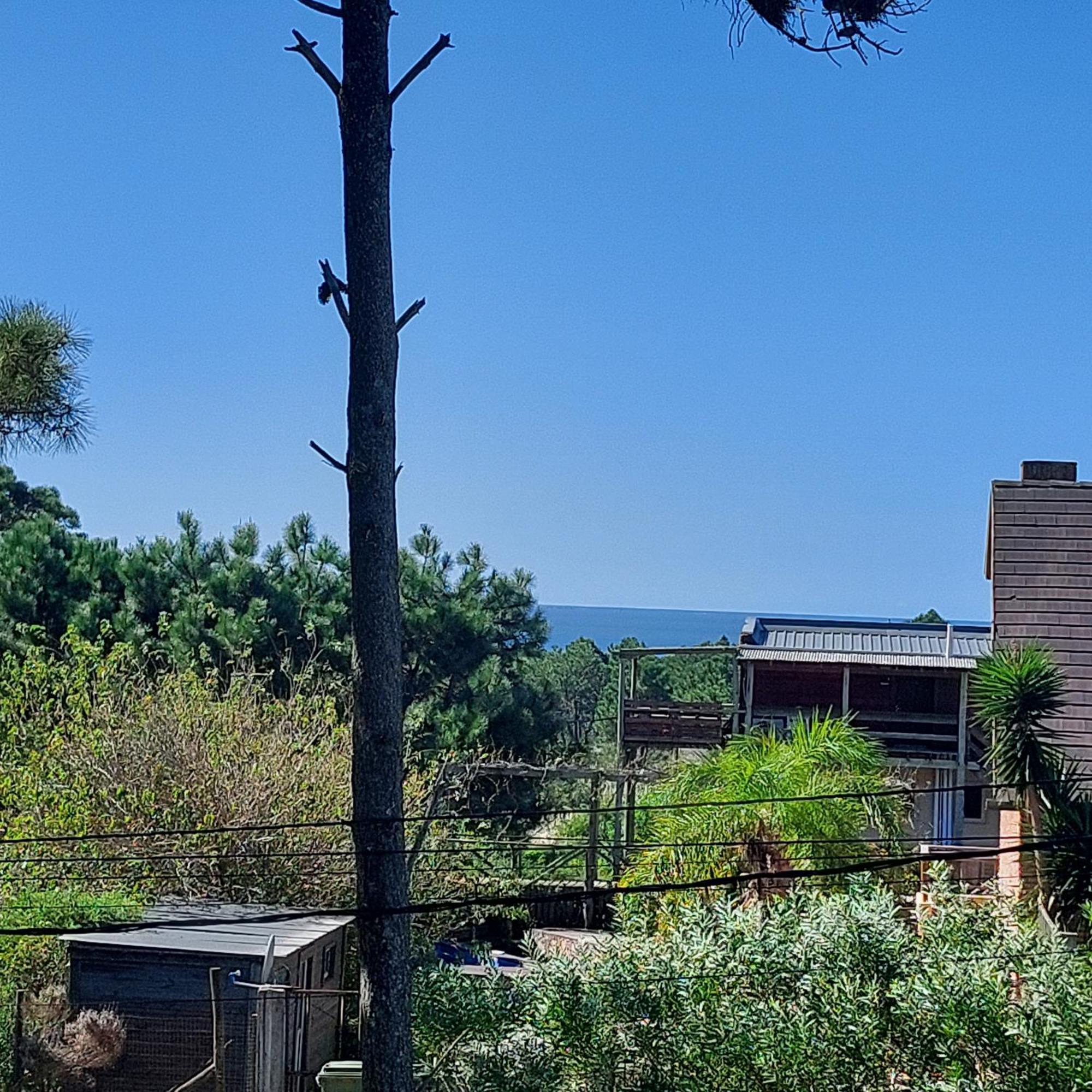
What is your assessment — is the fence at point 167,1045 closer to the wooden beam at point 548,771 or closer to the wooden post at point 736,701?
the wooden beam at point 548,771

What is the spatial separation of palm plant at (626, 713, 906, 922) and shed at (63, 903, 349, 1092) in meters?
2.67

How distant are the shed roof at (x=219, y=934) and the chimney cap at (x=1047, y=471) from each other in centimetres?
805

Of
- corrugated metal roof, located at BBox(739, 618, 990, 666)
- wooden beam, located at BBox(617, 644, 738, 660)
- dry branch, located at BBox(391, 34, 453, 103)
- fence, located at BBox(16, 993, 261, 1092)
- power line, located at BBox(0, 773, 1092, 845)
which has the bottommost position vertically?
fence, located at BBox(16, 993, 261, 1092)

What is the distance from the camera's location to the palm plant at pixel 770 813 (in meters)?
9.62

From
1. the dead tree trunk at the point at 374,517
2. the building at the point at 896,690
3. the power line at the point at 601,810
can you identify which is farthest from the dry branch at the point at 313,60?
the building at the point at 896,690

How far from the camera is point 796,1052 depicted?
23.4 feet

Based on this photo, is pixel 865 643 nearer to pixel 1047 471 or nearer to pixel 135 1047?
pixel 1047 471

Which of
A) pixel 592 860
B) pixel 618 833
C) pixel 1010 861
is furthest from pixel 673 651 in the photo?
pixel 1010 861

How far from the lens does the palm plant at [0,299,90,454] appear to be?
7.09 metres

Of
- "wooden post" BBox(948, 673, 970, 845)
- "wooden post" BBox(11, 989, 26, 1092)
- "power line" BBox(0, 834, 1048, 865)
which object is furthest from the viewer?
"wooden post" BBox(948, 673, 970, 845)

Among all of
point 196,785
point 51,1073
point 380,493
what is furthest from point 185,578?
point 380,493

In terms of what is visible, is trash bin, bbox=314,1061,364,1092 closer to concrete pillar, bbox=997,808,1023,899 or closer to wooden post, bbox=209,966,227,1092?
wooden post, bbox=209,966,227,1092

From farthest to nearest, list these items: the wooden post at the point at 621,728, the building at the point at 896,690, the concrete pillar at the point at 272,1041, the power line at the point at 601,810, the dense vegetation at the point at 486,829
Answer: the wooden post at the point at 621,728, the building at the point at 896,690, the concrete pillar at the point at 272,1041, the dense vegetation at the point at 486,829, the power line at the point at 601,810

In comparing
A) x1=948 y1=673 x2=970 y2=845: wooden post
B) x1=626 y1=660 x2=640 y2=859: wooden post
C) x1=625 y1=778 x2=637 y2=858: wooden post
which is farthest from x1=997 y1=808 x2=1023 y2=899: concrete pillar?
x1=948 y1=673 x2=970 y2=845: wooden post
